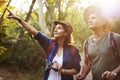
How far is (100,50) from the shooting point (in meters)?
3.29

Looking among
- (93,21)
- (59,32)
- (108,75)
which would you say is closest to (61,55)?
(59,32)

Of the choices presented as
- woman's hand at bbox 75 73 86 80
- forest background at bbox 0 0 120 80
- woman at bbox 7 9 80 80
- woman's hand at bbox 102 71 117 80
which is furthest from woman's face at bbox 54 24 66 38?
forest background at bbox 0 0 120 80

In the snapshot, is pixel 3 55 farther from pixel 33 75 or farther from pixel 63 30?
pixel 63 30

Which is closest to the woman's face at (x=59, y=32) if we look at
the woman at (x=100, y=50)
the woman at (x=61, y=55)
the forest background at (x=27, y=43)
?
the woman at (x=61, y=55)

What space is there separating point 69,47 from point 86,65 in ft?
1.17

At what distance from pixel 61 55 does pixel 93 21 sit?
644 mm

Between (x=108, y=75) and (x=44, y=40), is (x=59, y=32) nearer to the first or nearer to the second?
(x=44, y=40)

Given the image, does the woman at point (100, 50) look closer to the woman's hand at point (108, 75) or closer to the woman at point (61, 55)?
Answer: the woman's hand at point (108, 75)

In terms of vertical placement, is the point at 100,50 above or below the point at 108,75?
above

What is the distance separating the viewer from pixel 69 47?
383cm

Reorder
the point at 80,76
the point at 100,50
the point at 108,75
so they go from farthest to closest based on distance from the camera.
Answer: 1. the point at 80,76
2. the point at 100,50
3. the point at 108,75

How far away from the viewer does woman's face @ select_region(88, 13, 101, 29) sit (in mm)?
3432

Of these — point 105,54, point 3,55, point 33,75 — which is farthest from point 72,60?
point 3,55

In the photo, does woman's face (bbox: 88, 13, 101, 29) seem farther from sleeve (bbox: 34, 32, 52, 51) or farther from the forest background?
the forest background
